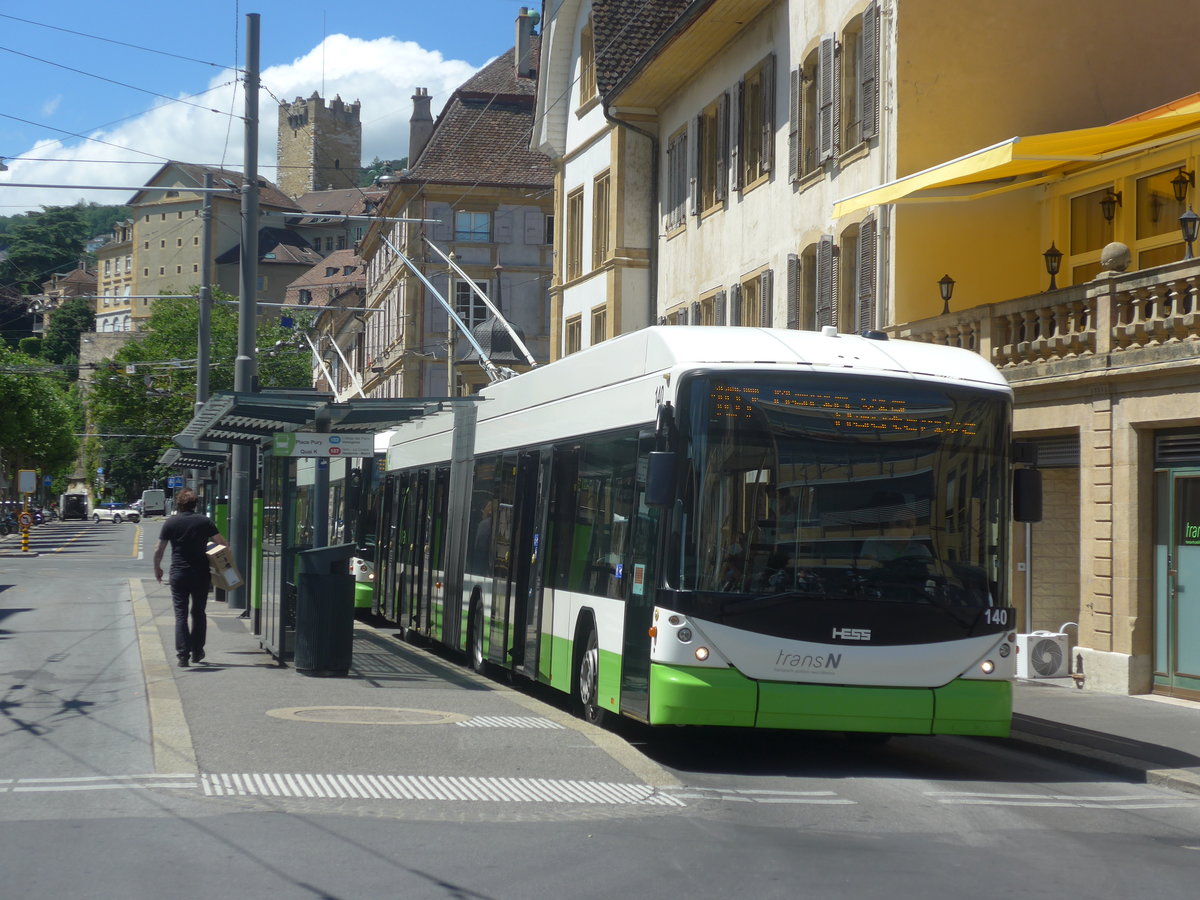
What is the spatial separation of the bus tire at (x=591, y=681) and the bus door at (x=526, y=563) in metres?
1.56

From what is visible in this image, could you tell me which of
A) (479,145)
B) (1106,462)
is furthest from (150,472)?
(1106,462)

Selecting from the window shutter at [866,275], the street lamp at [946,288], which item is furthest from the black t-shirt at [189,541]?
the window shutter at [866,275]

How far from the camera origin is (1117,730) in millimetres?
13953

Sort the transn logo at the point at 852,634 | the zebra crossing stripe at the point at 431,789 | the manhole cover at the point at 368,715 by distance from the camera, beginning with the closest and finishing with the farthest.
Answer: the zebra crossing stripe at the point at 431,789
the transn logo at the point at 852,634
the manhole cover at the point at 368,715

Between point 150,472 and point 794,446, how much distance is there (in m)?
111

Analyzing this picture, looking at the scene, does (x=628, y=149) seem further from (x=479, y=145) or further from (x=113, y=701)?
(x=479, y=145)

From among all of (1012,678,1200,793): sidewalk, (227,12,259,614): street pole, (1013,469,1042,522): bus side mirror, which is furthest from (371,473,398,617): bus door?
(1013,469,1042,522): bus side mirror

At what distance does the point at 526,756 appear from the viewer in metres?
11.0

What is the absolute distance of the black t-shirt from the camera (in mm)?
16516

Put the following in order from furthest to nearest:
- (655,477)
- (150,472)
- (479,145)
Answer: (150,472) < (479,145) < (655,477)

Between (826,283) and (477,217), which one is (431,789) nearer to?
(826,283)

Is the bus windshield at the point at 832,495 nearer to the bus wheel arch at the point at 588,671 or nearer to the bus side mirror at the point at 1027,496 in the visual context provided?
the bus side mirror at the point at 1027,496

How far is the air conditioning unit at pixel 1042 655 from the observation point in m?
18.3

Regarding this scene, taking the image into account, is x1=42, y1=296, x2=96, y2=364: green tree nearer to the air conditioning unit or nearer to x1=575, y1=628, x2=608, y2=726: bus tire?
the air conditioning unit
